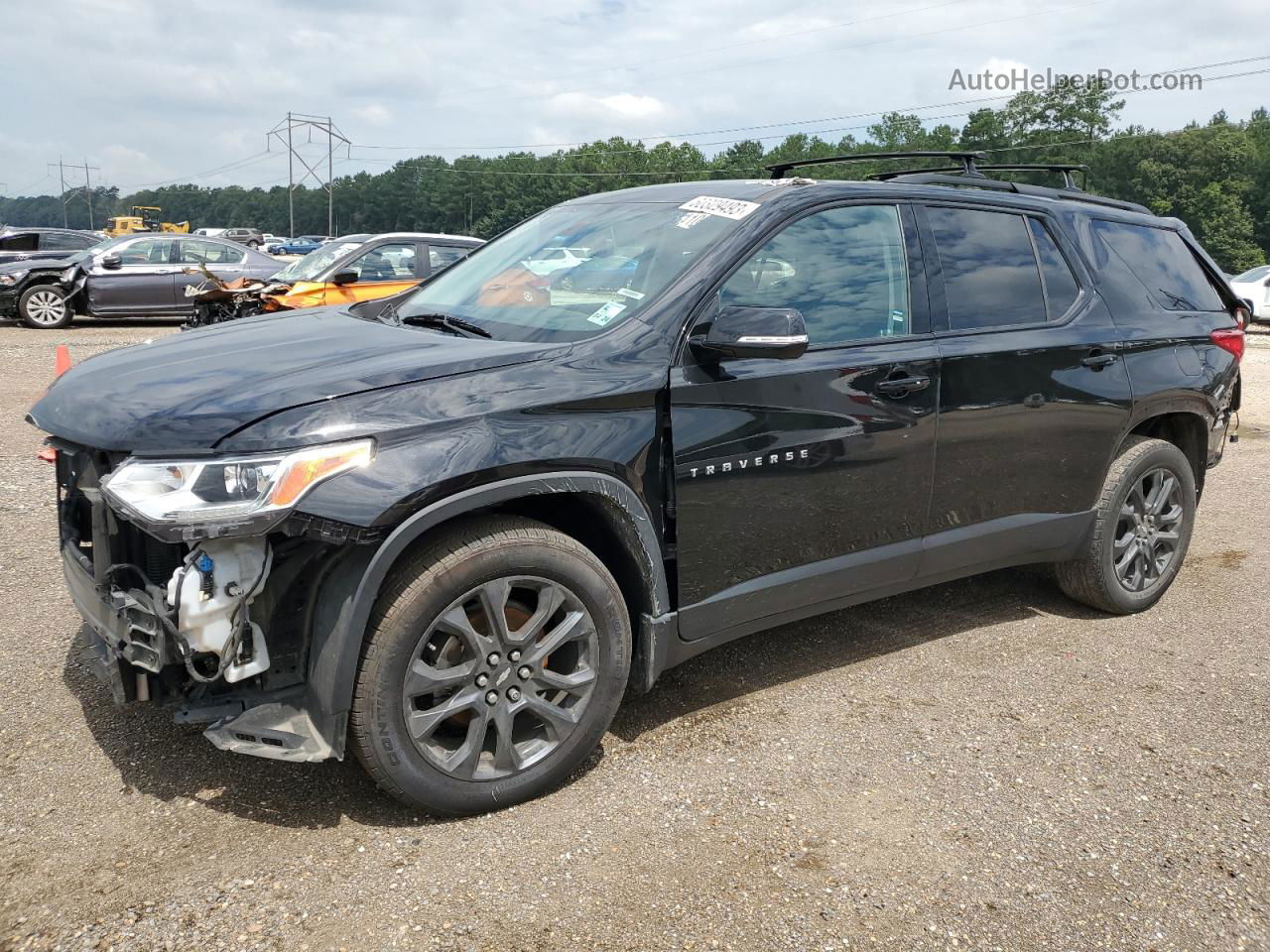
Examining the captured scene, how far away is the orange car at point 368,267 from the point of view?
11.8 m

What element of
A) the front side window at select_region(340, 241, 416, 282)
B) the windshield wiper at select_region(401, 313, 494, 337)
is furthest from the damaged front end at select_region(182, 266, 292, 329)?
the windshield wiper at select_region(401, 313, 494, 337)

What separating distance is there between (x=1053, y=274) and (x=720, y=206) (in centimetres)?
161

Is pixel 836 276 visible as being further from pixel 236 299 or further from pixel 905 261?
pixel 236 299

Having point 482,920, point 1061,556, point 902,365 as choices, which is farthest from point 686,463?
point 1061,556

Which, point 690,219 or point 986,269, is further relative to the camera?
point 986,269

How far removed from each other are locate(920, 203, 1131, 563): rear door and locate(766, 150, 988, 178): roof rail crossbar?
417mm

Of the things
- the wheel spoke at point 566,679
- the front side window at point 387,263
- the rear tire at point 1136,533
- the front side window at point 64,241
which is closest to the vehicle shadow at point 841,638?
the rear tire at point 1136,533

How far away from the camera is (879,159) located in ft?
14.9

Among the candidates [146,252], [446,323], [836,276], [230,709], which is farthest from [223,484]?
[146,252]

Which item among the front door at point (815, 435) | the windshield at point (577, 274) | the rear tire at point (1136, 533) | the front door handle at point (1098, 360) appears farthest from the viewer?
the rear tire at point (1136, 533)

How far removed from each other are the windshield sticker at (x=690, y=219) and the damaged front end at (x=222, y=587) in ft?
5.00

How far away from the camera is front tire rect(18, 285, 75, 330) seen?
16.6 metres

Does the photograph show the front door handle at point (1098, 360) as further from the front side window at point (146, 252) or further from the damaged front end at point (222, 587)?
the front side window at point (146, 252)

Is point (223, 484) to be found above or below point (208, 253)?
below
